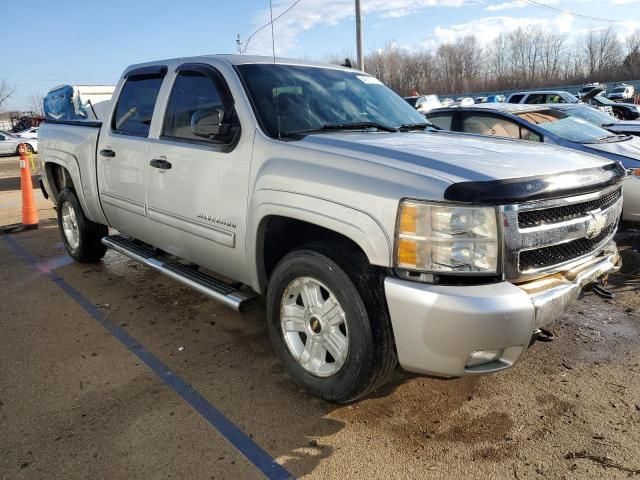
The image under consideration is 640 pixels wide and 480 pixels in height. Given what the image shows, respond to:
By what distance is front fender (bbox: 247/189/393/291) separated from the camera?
8.14 feet

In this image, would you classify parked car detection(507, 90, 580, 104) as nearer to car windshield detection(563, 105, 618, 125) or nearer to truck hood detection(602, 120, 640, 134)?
car windshield detection(563, 105, 618, 125)

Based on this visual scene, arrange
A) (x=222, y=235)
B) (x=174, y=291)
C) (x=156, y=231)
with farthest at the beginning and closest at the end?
(x=174, y=291), (x=156, y=231), (x=222, y=235)

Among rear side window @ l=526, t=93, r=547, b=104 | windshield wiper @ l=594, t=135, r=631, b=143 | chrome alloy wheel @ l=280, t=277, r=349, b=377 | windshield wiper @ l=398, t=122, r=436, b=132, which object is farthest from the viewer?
rear side window @ l=526, t=93, r=547, b=104

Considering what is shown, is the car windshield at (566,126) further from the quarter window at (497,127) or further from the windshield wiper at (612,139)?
the quarter window at (497,127)

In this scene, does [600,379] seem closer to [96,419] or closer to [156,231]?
[96,419]

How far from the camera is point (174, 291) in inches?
196

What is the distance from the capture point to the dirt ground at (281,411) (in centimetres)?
251

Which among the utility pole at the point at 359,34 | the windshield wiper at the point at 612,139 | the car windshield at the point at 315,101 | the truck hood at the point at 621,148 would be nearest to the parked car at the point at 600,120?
the windshield wiper at the point at 612,139

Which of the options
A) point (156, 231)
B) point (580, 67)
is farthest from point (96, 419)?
point (580, 67)

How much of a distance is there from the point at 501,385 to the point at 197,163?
7.87ft

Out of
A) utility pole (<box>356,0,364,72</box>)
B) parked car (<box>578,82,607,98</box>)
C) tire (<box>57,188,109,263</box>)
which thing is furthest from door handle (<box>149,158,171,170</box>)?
utility pole (<box>356,0,364,72</box>)

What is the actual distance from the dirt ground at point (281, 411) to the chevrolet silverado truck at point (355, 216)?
1.03 feet

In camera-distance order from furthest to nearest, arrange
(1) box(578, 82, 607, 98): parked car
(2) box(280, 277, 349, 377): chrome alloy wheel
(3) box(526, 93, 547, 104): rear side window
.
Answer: (3) box(526, 93, 547, 104): rear side window
(1) box(578, 82, 607, 98): parked car
(2) box(280, 277, 349, 377): chrome alloy wheel

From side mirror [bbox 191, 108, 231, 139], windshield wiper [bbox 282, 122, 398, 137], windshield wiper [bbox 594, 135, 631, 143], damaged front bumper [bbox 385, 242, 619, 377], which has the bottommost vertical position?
damaged front bumper [bbox 385, 242, 619, 377]
